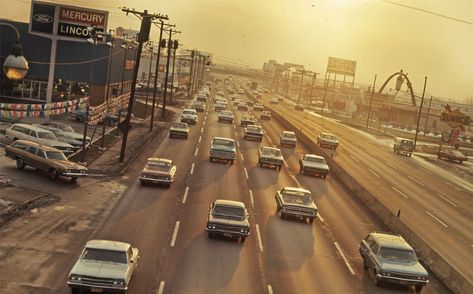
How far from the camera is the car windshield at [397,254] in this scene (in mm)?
23484

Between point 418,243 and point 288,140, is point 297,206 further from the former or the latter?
point 288,140

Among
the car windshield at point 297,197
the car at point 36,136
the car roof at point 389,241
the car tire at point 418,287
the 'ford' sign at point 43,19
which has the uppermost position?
the 'ford' sign at point 43,19

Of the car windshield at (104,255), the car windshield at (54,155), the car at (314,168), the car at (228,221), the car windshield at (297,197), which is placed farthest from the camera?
the car at (314,168)

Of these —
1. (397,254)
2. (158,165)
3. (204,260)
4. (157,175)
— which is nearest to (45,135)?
(158,165)

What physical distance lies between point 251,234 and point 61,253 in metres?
9.03

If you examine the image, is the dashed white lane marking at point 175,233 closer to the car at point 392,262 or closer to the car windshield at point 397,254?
the car at point 392,262

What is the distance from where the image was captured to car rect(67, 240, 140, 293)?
59.4ft

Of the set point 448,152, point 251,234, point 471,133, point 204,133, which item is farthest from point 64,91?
point 471,133

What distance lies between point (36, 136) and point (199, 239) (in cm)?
2386

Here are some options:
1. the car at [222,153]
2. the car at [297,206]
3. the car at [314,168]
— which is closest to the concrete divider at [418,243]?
the car at [314,168]

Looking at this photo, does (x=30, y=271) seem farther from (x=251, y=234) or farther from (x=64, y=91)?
(x=64, y=91)

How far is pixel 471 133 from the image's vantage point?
→ 606ft

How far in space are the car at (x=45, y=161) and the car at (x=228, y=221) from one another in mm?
11998

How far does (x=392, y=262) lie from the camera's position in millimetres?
23219
